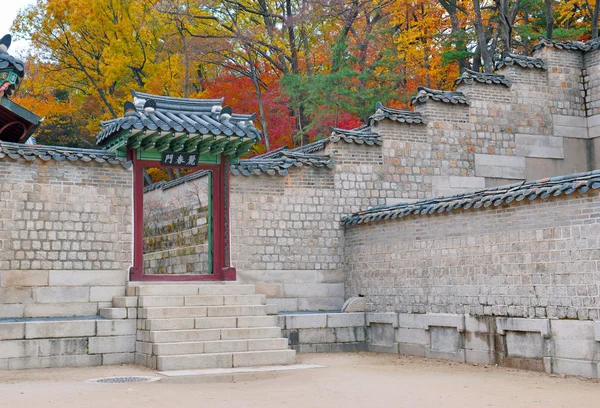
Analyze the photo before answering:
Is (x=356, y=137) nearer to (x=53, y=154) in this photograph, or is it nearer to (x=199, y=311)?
(x=199, y=311)

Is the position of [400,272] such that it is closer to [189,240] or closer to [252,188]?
[252,188]

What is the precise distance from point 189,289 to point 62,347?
8.50 feet

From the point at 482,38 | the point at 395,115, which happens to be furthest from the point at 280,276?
the point at 482,38

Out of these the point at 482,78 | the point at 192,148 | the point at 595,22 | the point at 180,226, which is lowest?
the point at 180,226

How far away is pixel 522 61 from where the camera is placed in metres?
18.8

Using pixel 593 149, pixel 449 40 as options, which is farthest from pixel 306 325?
pixel 449 40

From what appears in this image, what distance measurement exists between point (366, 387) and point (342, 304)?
21.7 feet

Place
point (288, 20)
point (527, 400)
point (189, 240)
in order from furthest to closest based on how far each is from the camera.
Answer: point (288, 20) → point (189, 240) → point (527, 400)

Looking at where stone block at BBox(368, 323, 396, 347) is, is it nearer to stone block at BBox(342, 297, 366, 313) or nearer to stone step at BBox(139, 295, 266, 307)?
stone block at BBox(342, 297, 366, 313)

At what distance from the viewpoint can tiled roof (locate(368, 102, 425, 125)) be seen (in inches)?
697

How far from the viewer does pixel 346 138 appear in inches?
687

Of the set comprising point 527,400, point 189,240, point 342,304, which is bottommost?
point 527,400

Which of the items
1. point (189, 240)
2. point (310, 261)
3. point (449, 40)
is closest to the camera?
point (310, 261)

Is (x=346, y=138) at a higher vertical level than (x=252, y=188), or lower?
higher
